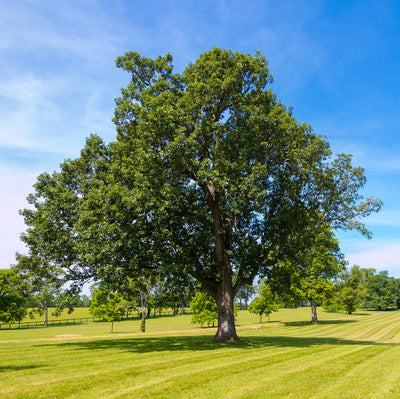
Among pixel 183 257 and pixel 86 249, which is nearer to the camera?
pixel 86 249

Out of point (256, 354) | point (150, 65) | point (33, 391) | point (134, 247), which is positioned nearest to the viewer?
point (33, 391)

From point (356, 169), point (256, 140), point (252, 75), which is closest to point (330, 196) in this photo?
point (356, 169)

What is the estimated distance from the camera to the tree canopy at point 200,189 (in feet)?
63.6

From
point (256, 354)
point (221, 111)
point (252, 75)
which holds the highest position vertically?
point (252, 75)

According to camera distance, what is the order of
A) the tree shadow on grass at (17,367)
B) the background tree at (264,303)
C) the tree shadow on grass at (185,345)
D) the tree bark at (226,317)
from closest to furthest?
the tree shadow on grass at (17,367) < the tree shadow on grass at (185,345) < the tree bark at (226,317) < the background tree at (264,303)

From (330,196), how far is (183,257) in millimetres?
10708

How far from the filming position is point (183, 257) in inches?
810

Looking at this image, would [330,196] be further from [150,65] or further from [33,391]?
[33,391]

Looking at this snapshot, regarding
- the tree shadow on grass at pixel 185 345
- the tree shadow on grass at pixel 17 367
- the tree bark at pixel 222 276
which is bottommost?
the tree shadow on grass at pixel 185 345

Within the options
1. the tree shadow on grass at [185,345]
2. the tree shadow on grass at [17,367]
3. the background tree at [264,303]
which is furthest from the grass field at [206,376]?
the background tree at [264,303]

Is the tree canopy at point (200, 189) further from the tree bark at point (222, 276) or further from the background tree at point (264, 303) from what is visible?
the background tree at point (264, 303)

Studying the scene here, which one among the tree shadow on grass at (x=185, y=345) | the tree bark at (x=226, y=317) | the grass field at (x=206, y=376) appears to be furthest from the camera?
the tree bark at (x=226, y=317)

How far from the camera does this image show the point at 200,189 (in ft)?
81.5

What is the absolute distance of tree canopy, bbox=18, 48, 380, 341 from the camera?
1938 cm
